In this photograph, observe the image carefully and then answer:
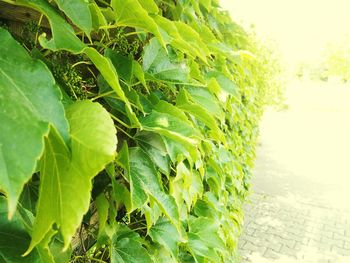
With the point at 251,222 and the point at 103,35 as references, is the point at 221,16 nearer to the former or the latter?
the point at 103,35

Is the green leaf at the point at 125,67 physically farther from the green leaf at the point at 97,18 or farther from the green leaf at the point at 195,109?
the green leaf at the point at 195,109

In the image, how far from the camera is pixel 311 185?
8398 mm

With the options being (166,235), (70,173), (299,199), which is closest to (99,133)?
(70,173)

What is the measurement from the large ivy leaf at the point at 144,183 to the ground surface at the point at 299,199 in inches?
160

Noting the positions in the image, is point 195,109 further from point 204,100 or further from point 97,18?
point 97,18

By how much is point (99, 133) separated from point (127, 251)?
723 mm

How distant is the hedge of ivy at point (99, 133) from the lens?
533 millimetres

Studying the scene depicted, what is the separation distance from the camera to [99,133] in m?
0.57

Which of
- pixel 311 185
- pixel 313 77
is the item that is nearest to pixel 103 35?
pixel 311 185

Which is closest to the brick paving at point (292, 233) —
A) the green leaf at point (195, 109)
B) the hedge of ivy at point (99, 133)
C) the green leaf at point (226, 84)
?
the hedge of ivy at point (99, 133)

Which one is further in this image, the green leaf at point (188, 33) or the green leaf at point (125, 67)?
the green leaf at point (188, 33)

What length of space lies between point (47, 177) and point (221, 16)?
2.38 metres

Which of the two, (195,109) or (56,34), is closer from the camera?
(56,34)

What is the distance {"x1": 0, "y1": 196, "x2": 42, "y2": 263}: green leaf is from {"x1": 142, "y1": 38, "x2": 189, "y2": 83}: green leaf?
2.35ft
